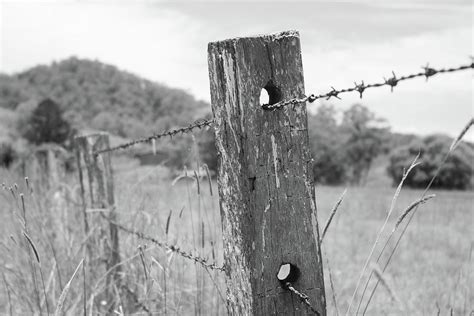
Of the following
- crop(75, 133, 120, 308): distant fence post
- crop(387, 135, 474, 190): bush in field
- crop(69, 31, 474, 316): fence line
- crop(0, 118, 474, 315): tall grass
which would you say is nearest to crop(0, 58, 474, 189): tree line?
crop(387, 135, 474, 190): bush in field

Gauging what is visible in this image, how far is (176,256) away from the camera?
3180mm

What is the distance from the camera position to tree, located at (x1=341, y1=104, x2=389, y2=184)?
5088cm

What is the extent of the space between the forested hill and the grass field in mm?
34080

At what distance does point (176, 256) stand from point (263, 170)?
182cm

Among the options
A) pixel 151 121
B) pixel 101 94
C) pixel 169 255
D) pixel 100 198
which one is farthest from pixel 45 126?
pixel 101 94

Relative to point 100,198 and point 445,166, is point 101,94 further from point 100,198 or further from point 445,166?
point 100,198

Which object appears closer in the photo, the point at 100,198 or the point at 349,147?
the point at 100,198

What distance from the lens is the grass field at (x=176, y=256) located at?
2828mm

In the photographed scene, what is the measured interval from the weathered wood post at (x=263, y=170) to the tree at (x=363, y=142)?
160 feet

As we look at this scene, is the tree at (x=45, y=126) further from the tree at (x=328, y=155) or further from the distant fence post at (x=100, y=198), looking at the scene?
the distant fence post at (x=100, y=198)

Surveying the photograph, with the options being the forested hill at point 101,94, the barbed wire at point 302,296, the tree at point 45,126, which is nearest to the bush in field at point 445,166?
the forested hill at point 101,94

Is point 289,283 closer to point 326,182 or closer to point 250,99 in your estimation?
point 250,99

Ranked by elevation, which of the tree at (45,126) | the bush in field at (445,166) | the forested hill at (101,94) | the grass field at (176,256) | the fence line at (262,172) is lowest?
the bush in field at (445,166)

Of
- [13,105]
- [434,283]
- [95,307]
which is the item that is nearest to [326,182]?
[13,105]
